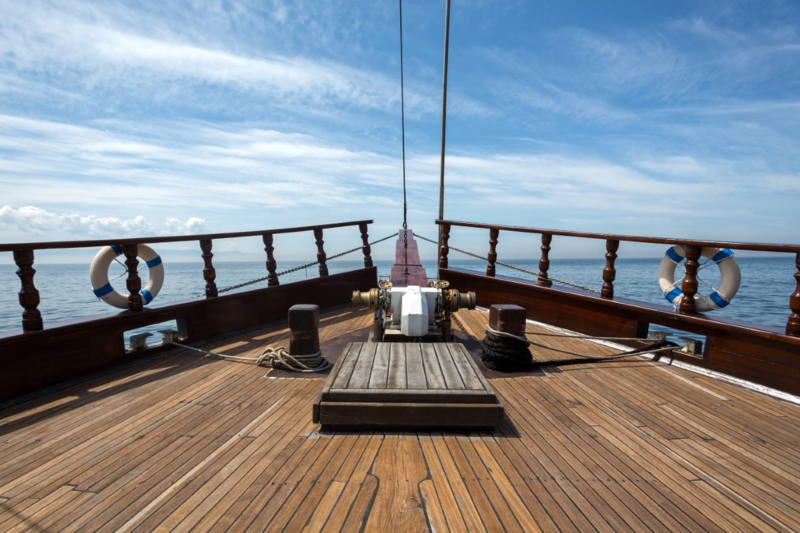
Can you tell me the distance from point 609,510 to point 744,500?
0.67 m

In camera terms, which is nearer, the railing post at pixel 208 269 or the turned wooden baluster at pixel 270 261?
the railing post at pixel 208 269

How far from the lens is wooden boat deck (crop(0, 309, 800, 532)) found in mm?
1604

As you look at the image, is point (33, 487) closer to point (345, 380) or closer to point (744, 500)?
point (345, 380)

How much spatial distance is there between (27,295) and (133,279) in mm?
762

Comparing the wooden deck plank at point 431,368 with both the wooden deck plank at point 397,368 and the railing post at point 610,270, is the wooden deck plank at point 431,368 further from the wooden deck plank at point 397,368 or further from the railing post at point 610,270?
the railing post at point 610,270

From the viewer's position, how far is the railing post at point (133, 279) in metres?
3.65

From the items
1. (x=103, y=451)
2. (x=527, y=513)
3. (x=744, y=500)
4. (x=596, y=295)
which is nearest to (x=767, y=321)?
(x=596, y=295)

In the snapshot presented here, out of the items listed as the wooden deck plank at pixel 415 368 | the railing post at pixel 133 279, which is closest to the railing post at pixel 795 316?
the wooden deck plank at pixel 415 368

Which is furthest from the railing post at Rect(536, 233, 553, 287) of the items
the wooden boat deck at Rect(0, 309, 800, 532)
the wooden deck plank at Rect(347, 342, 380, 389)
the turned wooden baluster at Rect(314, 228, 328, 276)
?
the turned wooden baluster at Rect(314, 228, 328, 276)

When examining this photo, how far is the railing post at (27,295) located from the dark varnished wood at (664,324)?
4.74m

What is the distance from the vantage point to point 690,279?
3.50 m

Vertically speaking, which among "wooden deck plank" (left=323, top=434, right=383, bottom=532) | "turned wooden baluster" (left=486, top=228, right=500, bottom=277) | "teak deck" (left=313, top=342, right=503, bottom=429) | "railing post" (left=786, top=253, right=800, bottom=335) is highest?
"turned wooden baluster" (left=486, top=228, right=500, bottom=277)

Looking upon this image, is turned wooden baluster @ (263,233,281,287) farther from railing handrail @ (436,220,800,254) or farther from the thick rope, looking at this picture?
railing handrail @ (436,220,800,254)

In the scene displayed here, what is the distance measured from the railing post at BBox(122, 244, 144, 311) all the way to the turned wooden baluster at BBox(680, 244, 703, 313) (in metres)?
5.05
